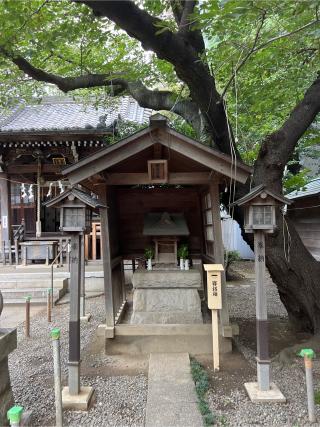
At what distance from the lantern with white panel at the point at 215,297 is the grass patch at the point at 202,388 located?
0.88 feet

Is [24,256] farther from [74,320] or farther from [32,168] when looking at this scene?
[74,320]

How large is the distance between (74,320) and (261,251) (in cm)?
232

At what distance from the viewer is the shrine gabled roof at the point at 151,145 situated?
4207mm

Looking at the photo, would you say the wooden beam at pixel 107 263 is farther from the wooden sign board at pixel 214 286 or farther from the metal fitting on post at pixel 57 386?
the metal fitting on post at pixel 57 386

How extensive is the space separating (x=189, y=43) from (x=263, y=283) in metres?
3.22

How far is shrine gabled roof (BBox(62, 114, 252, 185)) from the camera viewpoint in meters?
4.21

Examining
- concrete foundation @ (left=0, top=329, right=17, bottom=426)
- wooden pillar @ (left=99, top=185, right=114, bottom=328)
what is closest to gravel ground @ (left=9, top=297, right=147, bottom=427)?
concrete foundation @ (left=0, top=329, right=17, bottom=426)

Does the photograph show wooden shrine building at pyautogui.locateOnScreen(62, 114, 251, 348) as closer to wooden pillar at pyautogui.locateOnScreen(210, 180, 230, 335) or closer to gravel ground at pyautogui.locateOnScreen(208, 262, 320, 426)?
wooden pillar at pyautogui.locateOnScreen(210, 180, 230, 335)

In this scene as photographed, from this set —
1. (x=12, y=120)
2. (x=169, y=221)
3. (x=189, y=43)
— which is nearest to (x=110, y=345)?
(x=169, y=221)

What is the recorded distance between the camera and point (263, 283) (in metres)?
3.66

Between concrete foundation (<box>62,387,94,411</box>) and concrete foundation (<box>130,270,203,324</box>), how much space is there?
168 cm

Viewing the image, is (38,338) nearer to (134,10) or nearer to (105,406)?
(105,406)

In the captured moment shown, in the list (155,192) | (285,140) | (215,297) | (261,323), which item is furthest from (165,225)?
(261,323)

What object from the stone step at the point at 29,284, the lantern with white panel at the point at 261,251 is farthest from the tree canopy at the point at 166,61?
the stone step at the point at 29,284
